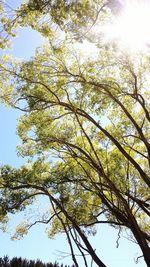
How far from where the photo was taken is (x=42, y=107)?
14.8 meters

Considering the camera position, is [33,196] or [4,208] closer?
[4,208]

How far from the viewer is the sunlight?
25.8 ft

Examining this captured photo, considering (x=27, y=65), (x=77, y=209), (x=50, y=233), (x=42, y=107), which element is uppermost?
(x=27, y=65)

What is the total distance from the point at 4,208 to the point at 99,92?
23.1 feet

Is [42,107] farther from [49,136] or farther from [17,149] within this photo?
[17,149]

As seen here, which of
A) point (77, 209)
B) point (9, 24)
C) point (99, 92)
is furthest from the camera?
point (77, 209)

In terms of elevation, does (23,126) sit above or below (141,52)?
above

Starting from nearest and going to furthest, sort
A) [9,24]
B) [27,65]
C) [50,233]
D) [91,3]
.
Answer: [91,3], [9,24], [27,65], [50,233]

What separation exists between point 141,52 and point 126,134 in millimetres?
4515

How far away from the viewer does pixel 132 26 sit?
988cm

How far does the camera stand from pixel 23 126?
16484 mm

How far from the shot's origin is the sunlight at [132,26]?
309 inches

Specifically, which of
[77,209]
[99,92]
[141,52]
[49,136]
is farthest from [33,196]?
[141,52]

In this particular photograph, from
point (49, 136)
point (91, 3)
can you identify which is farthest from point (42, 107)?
point (91, 3)
